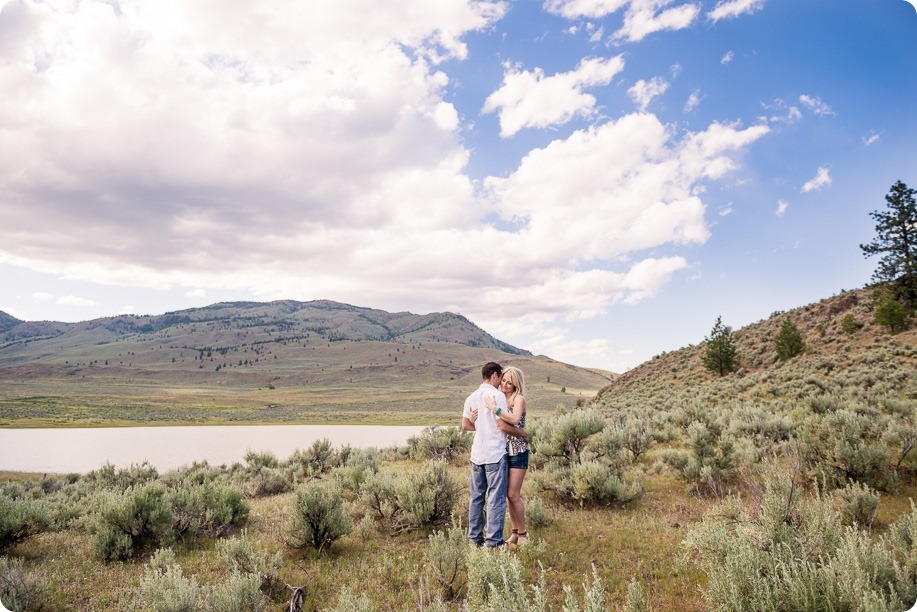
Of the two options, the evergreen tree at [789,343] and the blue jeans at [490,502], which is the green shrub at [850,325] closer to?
the evergreen tree at [789,343]

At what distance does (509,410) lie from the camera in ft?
21.1

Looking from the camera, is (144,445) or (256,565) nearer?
(256,565)

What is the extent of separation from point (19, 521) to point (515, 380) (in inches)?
320

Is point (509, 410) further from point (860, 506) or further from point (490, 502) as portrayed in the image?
point (860, 506)

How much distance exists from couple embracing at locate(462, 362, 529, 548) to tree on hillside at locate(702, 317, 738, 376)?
33652 mm

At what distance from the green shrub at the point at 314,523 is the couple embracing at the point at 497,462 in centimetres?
213

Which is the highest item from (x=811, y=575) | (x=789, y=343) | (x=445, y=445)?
(x=789, y=343)

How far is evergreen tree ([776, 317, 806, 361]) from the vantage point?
2975 cm

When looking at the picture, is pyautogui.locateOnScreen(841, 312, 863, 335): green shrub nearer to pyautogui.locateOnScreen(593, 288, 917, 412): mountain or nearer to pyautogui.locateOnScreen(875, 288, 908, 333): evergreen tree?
pyautogui.locateOnScreen(593, 288, 917, 412): mountain

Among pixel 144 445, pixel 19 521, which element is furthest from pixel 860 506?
pixel 144 445

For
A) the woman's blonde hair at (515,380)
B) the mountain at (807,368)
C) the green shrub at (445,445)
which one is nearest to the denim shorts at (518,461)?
the woman's blonde hair at (515,380)

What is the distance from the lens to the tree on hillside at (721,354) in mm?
33531

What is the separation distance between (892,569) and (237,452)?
3262cm

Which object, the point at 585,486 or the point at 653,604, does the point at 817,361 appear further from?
the point at 653,604
